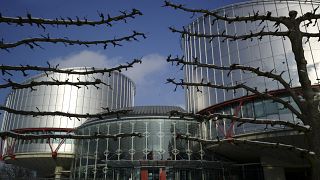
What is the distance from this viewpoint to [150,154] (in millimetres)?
35469

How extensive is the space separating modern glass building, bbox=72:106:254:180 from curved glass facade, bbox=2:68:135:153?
19.3 m

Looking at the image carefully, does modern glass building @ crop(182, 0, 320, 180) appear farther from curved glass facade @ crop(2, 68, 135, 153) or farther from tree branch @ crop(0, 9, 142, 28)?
tree branch @ crop(0, 9, 142, 28)

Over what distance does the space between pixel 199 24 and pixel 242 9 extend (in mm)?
5903

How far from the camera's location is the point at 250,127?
104ft

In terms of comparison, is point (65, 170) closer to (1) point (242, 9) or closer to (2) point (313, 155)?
(1) point (242, 9)

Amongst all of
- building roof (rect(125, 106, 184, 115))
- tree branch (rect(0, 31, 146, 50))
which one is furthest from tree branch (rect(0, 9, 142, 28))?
building roof (rect(125, 106, 184, 115))

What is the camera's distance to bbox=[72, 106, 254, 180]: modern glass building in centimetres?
3503

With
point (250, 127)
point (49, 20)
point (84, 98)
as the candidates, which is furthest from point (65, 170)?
point (49, 20)

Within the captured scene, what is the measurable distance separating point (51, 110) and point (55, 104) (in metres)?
1.35

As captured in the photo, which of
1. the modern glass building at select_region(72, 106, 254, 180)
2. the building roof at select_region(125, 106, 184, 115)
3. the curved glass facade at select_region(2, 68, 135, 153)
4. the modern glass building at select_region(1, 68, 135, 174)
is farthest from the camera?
the curved glass facade at select_region(2, 68, 135, 153)

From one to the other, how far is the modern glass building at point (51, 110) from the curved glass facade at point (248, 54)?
69.6 ft

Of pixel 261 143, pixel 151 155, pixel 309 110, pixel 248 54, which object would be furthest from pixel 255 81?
pixel 261 143

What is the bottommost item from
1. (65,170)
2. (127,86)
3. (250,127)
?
(65,170)

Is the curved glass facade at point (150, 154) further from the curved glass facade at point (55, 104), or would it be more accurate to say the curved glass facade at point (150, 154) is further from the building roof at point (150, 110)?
the curved glass facade at point (55, 104)
